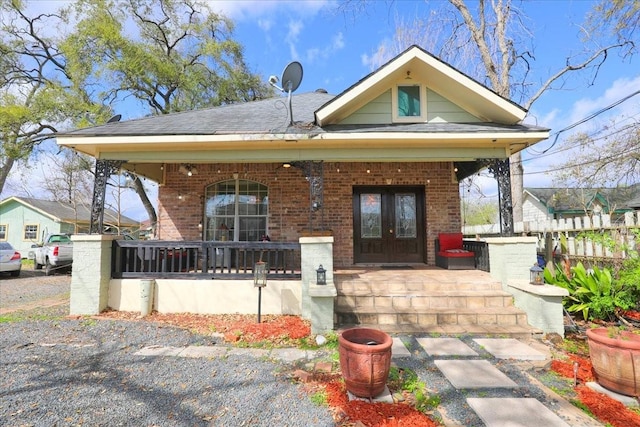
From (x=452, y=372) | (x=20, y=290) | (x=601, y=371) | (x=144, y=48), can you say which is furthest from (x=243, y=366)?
(x=144, y=48)

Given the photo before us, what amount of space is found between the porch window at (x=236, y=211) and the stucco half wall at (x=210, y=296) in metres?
2.56

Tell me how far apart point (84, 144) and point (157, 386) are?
4.83m

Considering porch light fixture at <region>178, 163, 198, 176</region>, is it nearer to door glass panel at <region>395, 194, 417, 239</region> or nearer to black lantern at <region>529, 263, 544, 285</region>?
door glass panel at <region>395, 194, 417, 239</region>

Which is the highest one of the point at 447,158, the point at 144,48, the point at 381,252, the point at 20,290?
the point at 144,48

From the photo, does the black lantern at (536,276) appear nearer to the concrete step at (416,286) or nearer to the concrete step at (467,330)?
the concrete step at (416,286)

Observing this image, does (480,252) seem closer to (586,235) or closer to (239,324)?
(586,235)

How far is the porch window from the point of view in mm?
8266

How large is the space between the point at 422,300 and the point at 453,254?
7.42ft

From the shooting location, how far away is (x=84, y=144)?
564 cm

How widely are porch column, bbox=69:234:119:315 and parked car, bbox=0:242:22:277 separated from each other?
9219 mm

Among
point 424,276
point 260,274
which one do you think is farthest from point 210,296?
point 424,276

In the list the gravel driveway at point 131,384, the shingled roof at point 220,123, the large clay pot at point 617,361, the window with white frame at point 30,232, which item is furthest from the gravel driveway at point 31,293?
the window with white frame at point 30,232

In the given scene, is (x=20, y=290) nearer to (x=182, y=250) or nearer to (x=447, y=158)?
(x=182, y=250)

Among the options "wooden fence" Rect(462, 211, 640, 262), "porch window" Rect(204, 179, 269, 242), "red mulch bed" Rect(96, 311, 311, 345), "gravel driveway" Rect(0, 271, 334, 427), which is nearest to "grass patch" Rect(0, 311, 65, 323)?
"gravel driveway" Rect(0, 271, 334, 427)
